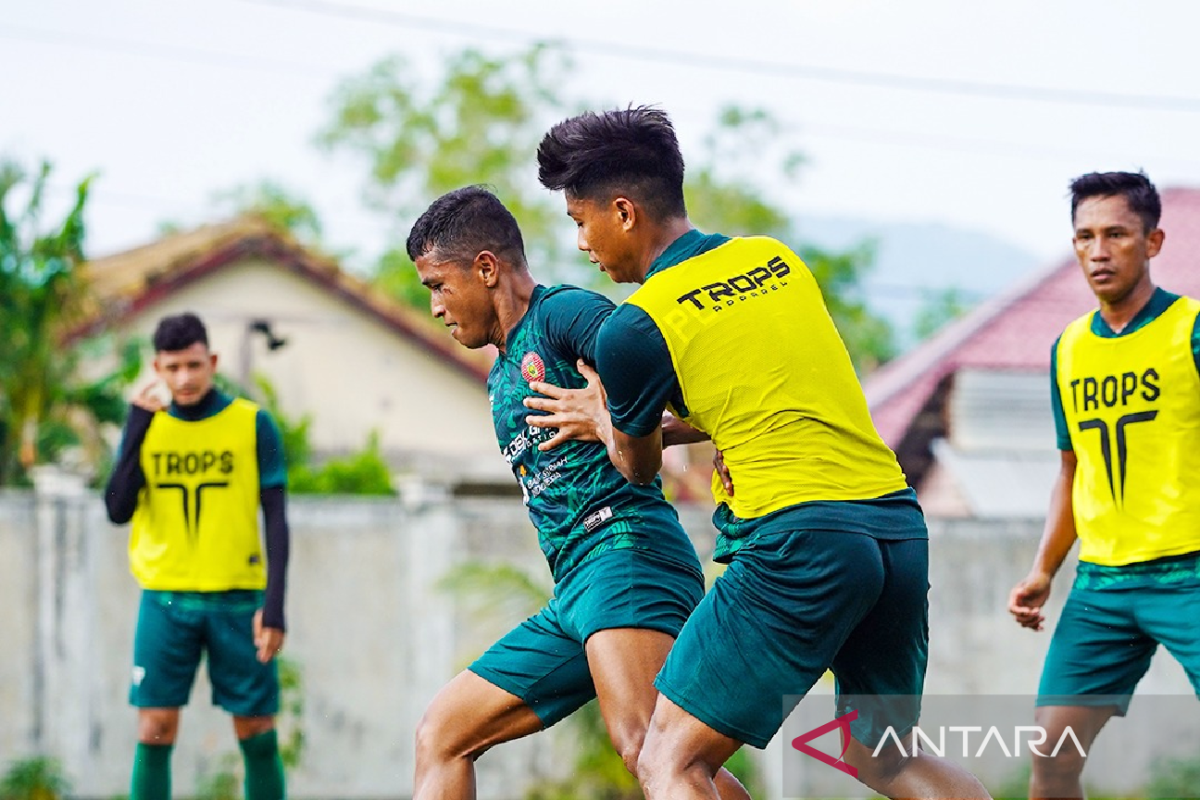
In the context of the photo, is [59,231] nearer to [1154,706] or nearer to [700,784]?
[1154,706]

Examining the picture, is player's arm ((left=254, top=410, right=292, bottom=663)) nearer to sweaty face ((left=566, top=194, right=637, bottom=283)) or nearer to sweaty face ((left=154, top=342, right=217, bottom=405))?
sweaty face ((left=154, top=342, right=217, bottom=405))

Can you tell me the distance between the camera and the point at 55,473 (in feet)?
41.4

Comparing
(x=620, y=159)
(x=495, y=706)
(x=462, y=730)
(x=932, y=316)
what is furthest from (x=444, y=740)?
(x=932, y=316)

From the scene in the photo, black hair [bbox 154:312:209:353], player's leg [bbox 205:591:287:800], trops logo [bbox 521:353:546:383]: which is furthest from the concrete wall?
trops logo [bbox 521:353:546:383]

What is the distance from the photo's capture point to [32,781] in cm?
1181

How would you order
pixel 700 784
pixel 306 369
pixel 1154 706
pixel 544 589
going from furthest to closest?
pixel 306 369 < pixel 1154 706 < pixel 544 589 < pixel 700 784

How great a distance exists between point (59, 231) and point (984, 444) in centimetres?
1481

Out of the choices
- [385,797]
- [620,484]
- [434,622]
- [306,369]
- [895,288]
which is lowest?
[385,797]

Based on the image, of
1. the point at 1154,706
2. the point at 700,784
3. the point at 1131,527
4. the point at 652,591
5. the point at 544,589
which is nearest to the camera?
the point at 700,784

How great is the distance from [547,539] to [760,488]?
1.04 m

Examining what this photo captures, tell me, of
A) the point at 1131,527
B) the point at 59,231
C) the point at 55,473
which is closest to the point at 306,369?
the point at 59,231

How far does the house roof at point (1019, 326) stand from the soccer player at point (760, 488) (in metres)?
21.1

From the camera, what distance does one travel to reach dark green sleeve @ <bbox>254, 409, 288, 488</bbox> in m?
7.18

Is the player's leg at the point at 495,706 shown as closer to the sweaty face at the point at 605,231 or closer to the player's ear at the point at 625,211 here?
the sweaty face at the point at 605,231
